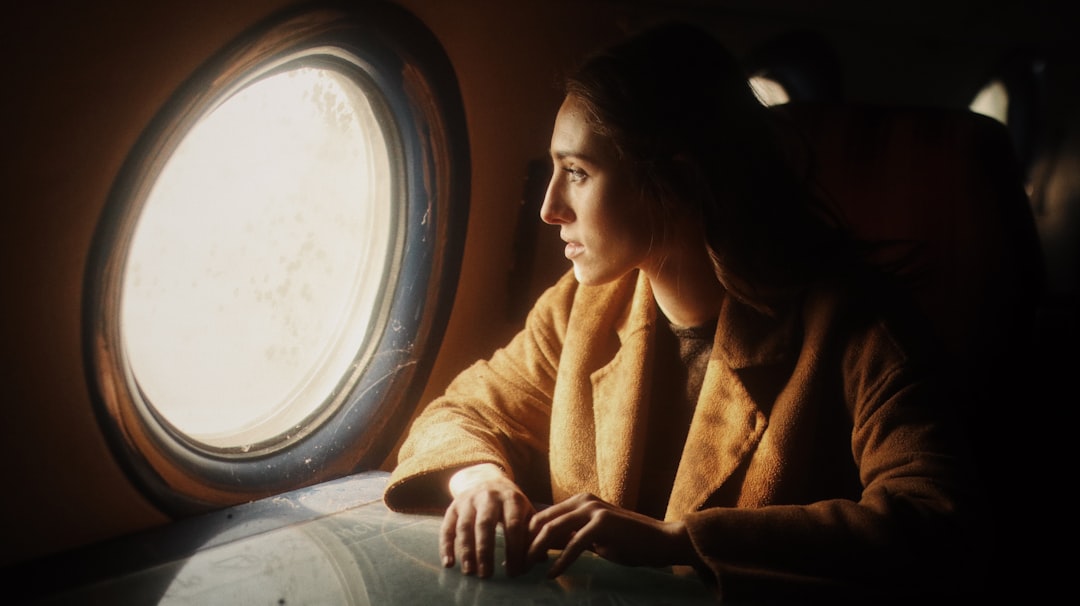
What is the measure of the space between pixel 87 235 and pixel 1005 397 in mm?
1172

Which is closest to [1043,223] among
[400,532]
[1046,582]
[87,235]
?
[1046,582]

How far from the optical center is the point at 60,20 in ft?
2.34

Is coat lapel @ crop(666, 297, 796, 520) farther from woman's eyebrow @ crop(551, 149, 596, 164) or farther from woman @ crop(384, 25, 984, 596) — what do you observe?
woman's eyebrow @ crop(551, 149, 596, 164)

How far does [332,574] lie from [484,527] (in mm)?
179

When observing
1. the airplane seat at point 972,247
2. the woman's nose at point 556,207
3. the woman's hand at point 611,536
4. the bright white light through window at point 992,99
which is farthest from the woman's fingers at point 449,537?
the bright white light through window at point 992,99

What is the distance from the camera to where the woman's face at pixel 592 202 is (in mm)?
900

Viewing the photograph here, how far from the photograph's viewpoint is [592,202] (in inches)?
35.6

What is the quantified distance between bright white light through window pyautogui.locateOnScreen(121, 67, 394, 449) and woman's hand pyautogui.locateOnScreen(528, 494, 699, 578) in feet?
1.71

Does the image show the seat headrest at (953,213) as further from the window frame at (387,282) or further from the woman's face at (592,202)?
the window frame at (387,282)

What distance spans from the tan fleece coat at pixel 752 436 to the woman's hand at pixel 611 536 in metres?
0.02

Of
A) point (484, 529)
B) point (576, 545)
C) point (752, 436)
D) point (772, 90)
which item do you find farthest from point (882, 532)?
point (772, 90)

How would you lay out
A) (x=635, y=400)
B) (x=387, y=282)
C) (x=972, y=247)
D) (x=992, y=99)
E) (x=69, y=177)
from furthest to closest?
(x=992, y=99), (x=387, y=282), (x=972, y=247), (x=635, y=400), (x=69, y=177)

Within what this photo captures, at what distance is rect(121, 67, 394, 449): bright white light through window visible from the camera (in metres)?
0.96

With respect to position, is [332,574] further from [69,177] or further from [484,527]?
[69,177]
